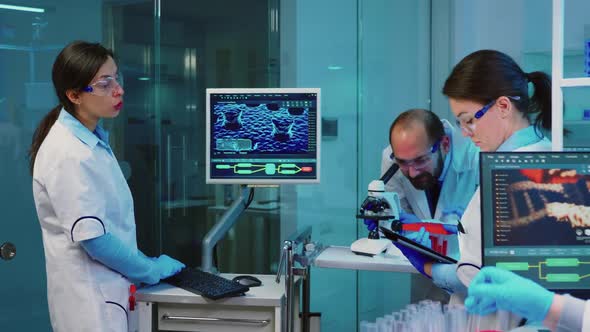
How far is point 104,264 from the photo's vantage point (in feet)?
7.68

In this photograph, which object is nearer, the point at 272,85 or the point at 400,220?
the point at 400,220

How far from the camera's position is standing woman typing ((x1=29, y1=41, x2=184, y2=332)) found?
225 cm

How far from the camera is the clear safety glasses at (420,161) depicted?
2908 mm

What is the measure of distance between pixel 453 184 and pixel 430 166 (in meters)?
0.15

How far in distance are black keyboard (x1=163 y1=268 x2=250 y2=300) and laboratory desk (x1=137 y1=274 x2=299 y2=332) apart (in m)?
0.02

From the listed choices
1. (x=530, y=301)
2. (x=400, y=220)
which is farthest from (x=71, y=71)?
(x=530, y=301)

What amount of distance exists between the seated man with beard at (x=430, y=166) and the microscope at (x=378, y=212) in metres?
0.37

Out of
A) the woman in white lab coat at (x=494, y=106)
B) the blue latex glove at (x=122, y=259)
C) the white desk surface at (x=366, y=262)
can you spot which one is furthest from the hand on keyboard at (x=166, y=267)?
the woman in white lab coat at (x=494, y=106)

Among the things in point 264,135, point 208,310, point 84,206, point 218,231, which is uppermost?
point 264,135

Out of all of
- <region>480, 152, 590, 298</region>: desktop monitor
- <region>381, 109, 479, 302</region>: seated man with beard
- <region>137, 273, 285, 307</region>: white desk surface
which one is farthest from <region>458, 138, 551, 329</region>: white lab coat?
<region>381, 109, 479, 302</region>: seated man with beard

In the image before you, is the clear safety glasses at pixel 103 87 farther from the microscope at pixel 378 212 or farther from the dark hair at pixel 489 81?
the dark hair at pixel 489 81

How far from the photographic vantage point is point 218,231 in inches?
107

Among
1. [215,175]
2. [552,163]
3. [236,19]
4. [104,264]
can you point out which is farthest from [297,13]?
[552,163]

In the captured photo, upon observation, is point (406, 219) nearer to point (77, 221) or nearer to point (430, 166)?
point (430, 166)
